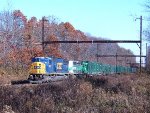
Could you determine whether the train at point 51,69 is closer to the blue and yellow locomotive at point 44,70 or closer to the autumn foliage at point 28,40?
the blue and yellow locomotive at point 44,70

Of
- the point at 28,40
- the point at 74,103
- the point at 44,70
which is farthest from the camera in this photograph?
the point at 28,40

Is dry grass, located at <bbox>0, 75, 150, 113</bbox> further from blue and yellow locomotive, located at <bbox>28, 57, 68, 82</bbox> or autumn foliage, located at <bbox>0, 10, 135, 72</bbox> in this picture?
autumn foliage, located at <bbox>0, 10, 135, 72</bbox>

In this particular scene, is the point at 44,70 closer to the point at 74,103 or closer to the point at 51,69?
the point at 51,69

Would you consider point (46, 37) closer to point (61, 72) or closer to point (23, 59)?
point (23, 59)

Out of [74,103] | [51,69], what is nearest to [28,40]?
[51,69]

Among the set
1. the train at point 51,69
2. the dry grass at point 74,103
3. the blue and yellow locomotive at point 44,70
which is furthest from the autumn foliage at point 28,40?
the dry grass at point 74,103

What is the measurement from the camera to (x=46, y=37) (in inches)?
3211

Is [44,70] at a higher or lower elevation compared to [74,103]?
higher

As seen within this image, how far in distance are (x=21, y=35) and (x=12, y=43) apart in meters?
4.16

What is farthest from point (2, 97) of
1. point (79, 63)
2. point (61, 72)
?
point (79, 63)

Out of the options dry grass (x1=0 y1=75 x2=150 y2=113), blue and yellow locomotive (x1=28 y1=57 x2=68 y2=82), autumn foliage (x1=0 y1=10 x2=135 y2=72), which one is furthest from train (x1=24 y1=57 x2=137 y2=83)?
dry grass (x1=0 y1=75 x2=150 y2=113)

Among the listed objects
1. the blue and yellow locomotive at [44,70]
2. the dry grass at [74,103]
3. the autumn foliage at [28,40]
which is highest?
the autumn foliage at [28,40]

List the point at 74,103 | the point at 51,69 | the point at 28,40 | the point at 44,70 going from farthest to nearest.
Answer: the point at 28,40
the point at 51,69
the point at 44,70
the point at 74,103

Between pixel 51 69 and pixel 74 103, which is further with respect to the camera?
pixel 51 69
